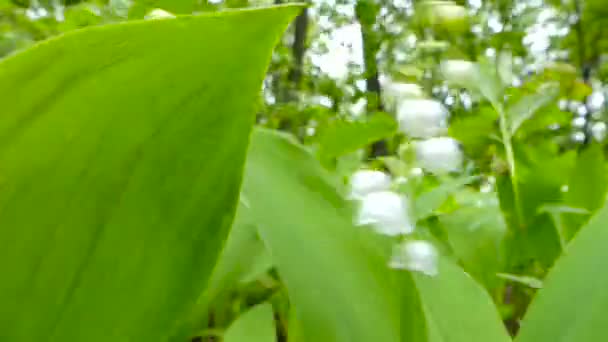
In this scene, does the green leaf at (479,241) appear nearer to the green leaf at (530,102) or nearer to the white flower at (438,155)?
the green leaf at (530,102)

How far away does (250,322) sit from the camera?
34 centimetres

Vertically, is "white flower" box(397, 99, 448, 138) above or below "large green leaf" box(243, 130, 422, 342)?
above

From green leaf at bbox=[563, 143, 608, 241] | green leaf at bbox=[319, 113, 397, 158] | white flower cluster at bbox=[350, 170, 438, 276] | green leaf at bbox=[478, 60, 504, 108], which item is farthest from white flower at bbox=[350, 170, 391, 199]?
green leaf at bbox=[563, 143, 608, 241]

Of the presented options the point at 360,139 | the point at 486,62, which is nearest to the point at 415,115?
the point at 360,139

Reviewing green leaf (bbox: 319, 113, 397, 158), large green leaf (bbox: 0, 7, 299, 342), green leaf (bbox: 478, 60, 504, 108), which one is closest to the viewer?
large green leaf (bbox: 0, 7, 299, 342)

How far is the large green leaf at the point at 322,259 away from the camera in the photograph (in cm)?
30

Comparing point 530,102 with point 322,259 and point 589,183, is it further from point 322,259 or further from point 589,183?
point 322,259

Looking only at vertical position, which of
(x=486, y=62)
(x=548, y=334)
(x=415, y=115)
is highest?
(x=486, y=62)

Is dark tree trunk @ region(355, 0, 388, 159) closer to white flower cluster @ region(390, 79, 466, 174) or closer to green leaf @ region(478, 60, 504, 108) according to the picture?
green leaf @ region(478, 60, 504, 108)

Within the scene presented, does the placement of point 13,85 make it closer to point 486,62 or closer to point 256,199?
point 256,199

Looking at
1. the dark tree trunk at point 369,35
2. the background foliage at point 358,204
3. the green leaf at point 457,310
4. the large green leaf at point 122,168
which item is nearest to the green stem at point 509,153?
the background foliage at point 358,204

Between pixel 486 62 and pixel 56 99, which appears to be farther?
pixel 486 62

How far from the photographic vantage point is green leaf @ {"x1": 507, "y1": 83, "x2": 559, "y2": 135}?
0.62m

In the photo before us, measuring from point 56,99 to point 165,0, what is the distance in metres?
0.26
